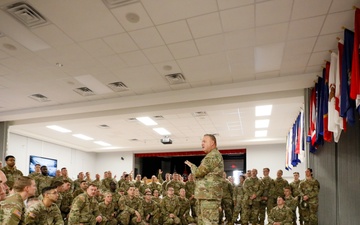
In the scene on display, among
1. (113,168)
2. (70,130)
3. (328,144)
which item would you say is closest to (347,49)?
(328,144)

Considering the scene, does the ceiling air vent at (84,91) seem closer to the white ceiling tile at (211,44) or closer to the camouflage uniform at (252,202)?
the white ceiling tile at (211,44)

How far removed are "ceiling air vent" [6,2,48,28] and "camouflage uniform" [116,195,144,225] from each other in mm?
4188

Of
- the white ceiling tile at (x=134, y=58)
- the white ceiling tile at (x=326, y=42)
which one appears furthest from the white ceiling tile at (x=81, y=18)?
the white ceiling tile at (x=326, y=42)

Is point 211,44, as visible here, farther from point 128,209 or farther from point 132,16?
point 128,209

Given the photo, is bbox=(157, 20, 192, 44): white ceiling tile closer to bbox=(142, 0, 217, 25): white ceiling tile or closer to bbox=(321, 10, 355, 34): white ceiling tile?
bbox=(142, 0, 217, 25): white ceiling tile

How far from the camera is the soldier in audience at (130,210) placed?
676 cm

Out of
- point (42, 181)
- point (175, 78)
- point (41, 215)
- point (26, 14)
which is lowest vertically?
point (41, 215)

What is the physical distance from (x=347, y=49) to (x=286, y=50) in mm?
1178

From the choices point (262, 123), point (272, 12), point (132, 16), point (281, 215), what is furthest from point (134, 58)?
point (262, 123)

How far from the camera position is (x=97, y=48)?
550 cm

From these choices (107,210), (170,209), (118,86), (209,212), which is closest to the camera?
(209,212)

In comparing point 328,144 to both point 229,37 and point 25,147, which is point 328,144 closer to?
point 229,37

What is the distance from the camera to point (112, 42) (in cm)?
527

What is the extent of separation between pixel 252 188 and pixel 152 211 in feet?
8.92
